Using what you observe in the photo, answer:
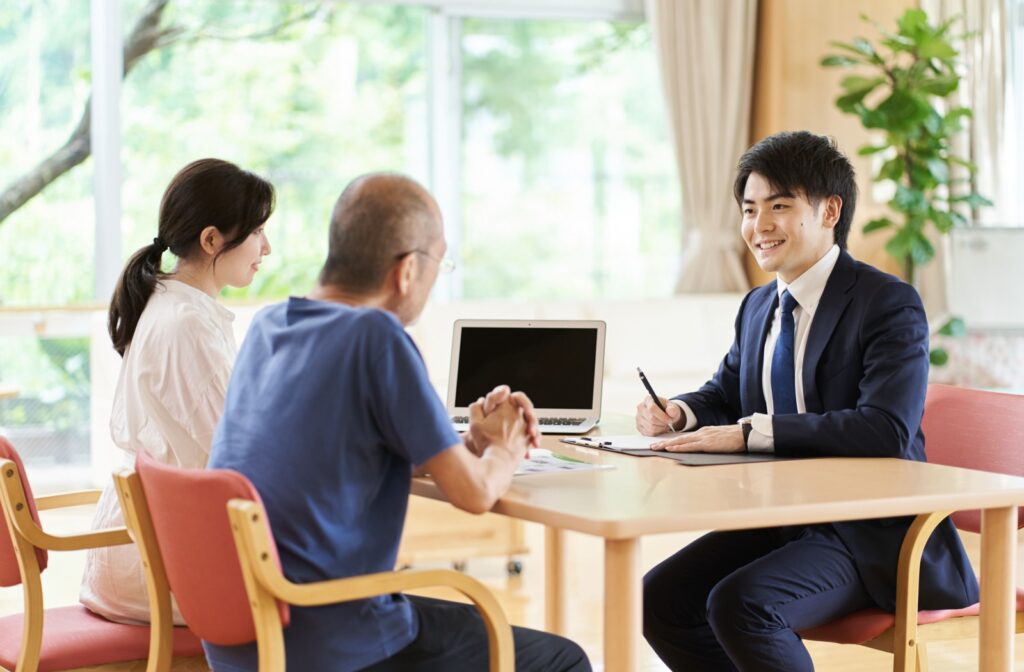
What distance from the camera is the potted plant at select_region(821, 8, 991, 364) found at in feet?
19.5

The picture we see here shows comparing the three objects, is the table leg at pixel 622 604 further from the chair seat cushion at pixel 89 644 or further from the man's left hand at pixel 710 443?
the chair seat cushion at pixel 89 644

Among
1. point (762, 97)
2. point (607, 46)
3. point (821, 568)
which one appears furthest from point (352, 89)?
point (821, 568)

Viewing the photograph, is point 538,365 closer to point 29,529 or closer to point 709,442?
point 709,442

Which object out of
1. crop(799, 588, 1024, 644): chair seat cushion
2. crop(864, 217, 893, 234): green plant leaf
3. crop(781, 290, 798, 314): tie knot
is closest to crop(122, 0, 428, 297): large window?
crop(864, 217, 893, 234): green plant leaf

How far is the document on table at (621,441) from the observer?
8.24ft

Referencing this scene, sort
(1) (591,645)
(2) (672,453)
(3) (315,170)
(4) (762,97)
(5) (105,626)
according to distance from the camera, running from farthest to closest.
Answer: (4) (762,97), (3) (315,170), (1) (591,645), (2) (672,453), (5) (105,626)

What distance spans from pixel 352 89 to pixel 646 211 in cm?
183

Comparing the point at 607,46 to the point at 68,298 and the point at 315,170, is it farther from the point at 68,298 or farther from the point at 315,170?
the point at 68,298

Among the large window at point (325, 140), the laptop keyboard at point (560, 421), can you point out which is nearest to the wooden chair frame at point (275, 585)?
the laptop keyboard at point (560, 421)

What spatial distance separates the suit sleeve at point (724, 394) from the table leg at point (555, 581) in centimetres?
41

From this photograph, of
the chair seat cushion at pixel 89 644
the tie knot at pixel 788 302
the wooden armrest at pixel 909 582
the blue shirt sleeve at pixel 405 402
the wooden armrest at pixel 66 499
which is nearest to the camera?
the blue shirt sleeve at pixel 405 402

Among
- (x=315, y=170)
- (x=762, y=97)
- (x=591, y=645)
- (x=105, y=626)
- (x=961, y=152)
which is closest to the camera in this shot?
(x=105, y=626)

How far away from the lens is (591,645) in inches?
151

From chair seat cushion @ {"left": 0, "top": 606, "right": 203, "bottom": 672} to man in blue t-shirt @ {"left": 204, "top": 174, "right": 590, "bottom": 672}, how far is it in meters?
0.27
